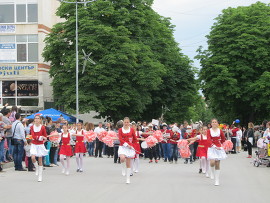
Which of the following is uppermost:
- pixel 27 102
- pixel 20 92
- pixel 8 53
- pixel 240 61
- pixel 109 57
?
pixel 8 53

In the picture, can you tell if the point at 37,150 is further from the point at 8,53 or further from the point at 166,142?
the point at 8,53

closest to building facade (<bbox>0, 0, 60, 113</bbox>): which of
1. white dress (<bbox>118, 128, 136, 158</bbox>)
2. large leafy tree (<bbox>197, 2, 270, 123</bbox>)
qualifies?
large leafy tree (<bbox>197, 2, 270, 123</bbox>)

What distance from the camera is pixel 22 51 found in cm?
5056

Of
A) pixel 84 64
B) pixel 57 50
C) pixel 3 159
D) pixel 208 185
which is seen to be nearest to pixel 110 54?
pixel 84 64

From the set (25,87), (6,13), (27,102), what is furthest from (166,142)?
(6,13)

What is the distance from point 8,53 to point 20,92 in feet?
13.2

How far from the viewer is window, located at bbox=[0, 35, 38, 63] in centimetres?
5044

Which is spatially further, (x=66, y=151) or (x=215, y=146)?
(x=66, y=151)

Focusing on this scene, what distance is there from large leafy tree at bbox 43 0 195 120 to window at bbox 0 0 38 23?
5.45 metres

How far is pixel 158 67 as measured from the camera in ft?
146

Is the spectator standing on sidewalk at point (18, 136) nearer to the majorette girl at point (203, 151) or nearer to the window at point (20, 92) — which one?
the majorette girl at point (203, 151)

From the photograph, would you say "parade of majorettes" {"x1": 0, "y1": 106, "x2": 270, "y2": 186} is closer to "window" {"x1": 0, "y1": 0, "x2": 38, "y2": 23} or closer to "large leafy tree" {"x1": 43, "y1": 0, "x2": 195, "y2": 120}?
"large leafy tree" {"x1": 43, "y1": 0, "x2": 195, "y2": 120}

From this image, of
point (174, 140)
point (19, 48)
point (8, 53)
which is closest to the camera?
point (174, 140)

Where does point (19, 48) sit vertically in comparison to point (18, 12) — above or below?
below
